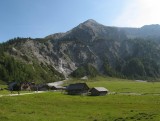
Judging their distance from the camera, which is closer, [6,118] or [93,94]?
[6,118]

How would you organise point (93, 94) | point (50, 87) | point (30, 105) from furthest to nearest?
point (50, 87) < point (93, 94) < point (30, 105)

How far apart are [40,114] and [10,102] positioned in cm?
1933

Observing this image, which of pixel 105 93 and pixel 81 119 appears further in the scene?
pixel 105 93

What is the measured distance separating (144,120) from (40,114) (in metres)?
23.3

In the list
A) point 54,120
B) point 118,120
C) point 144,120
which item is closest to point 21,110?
point 54,120

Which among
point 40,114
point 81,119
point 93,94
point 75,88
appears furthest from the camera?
point 75,88

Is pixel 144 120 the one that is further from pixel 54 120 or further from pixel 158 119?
pixel 54 120

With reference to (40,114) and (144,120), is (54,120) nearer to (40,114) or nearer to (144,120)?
(40,114)

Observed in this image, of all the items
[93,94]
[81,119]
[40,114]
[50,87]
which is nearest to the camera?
[81,119]

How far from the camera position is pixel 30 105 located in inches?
3054

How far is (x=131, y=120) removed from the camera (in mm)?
49781

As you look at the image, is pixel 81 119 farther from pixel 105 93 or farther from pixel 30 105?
pixel 105 93

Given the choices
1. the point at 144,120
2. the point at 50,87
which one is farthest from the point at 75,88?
the point at 144,120

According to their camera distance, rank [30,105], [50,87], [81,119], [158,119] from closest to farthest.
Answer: [158,119] < [81,119] < [30,105] < [50,87]
